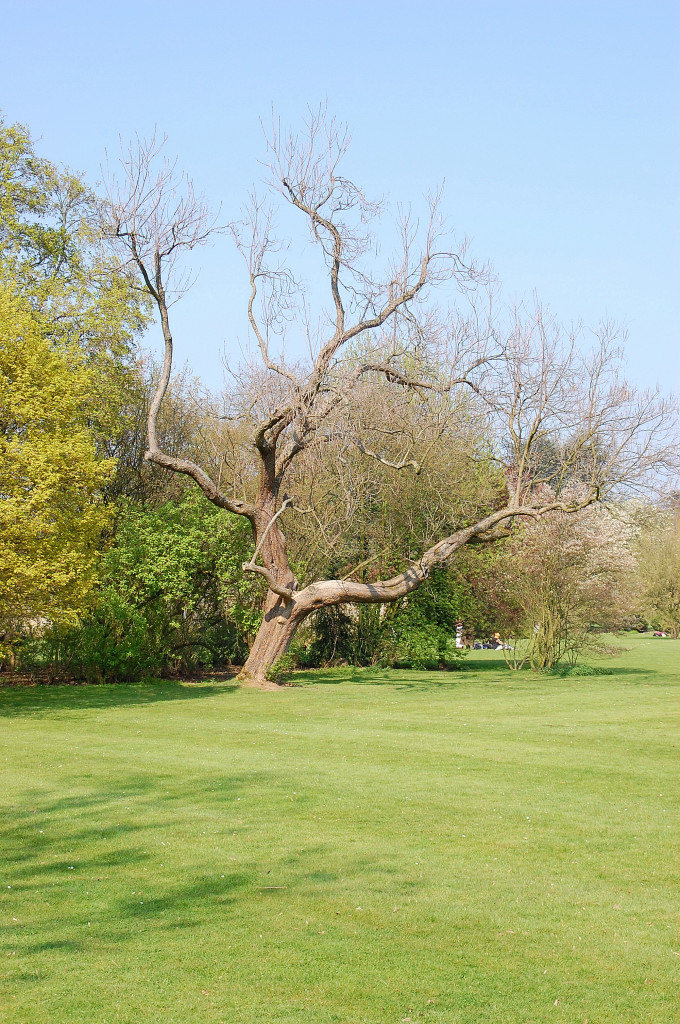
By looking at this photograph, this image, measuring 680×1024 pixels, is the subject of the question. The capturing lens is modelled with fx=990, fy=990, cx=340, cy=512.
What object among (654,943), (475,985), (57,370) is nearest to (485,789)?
(654,943)

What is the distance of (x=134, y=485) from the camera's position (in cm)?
2744

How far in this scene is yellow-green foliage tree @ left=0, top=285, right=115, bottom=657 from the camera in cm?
1666

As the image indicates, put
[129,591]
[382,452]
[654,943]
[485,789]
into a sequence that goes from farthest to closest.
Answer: [382,452] → [129,591] → [485,789] → [654,943]

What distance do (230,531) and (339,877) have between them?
58.0 feet

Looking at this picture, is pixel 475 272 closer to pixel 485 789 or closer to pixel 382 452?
pixel 382 452

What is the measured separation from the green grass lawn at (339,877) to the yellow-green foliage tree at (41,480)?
3.29 m

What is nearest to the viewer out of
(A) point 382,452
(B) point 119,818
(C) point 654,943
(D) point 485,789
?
(C) point 654,943

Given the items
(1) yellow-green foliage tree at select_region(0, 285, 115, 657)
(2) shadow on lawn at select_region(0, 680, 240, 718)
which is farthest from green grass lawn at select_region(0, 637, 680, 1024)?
(2) shadow on lawn at select_region(0, 680, 240, 718)

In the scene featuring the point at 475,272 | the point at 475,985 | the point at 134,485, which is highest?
the point at 475,272

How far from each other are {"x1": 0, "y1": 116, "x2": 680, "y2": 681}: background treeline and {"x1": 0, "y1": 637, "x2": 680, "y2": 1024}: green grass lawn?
870 centimetres

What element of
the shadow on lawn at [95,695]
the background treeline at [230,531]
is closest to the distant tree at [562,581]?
the background treeline at [230,531]

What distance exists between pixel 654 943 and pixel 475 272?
65.2ft

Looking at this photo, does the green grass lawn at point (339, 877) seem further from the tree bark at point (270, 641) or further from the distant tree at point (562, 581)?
the distant tree at point (562, 581)

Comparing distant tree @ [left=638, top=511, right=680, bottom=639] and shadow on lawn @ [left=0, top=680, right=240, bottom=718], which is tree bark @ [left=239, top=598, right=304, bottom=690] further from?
distant tree @ [left=638, top=511, right=680, bottom=639]
